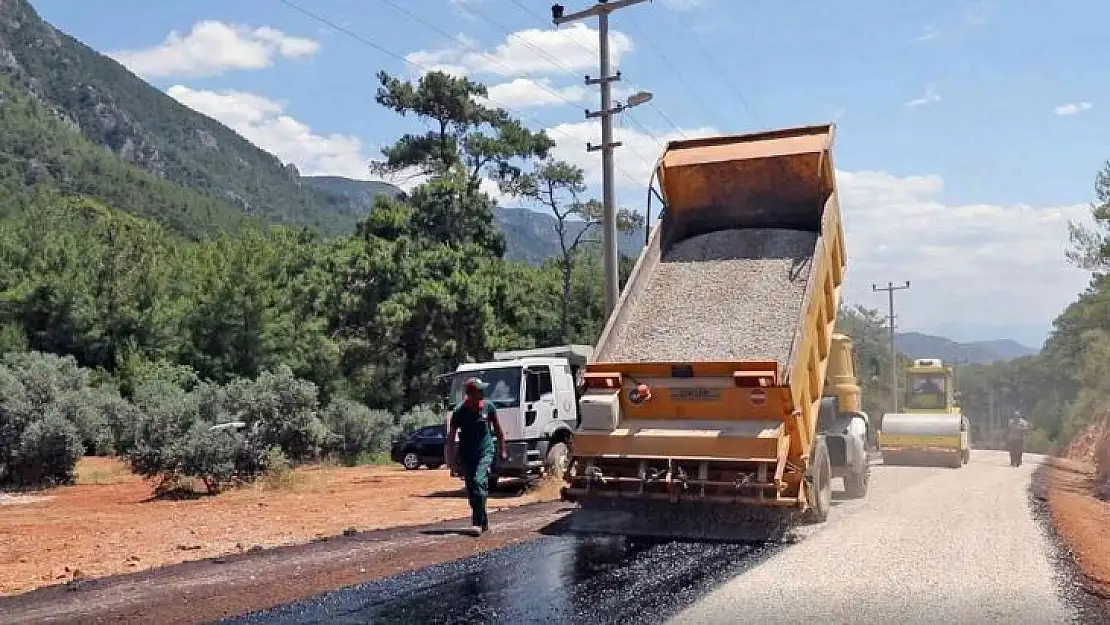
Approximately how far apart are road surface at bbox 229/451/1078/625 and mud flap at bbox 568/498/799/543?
36cm

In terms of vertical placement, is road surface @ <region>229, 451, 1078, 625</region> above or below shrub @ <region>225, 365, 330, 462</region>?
below

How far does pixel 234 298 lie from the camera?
39.7m

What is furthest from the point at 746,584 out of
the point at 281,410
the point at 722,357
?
the point at 281,410

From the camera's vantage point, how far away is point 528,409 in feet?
55.1

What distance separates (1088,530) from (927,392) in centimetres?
2045

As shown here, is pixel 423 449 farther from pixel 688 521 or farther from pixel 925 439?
pixel 688 521

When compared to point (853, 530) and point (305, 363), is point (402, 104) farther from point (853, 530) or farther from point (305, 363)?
point (853, 530)

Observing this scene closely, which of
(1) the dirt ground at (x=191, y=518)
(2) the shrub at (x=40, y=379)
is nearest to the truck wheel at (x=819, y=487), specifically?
(1) the dirt ground at (x=191, y=518)

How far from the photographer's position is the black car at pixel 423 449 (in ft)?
86.4

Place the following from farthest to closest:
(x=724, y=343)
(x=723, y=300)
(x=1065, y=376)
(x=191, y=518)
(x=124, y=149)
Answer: (x=124, y=149)
(x=1065, y=376)
(x=191, y=518)
(x=723, y=300)
(x=724, y=343)

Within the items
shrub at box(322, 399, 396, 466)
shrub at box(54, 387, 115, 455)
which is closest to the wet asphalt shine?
shrub at box(54, 387, 115, 455)

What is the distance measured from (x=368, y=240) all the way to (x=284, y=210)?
132 m

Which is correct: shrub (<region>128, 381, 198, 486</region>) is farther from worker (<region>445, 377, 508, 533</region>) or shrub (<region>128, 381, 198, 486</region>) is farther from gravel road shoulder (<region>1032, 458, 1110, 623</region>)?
gravel road shoulder (<region>1032, 458, 1110, 623</region>)

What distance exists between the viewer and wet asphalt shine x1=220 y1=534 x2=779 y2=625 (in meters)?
6.75
